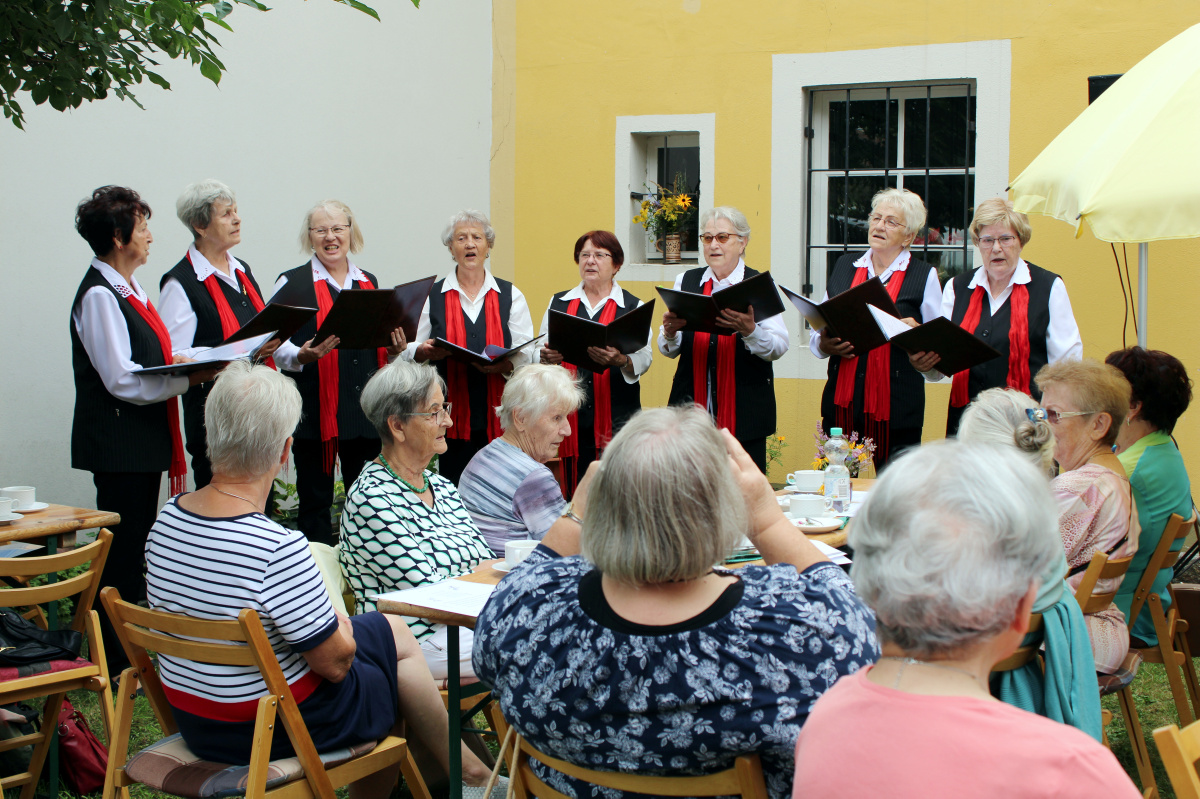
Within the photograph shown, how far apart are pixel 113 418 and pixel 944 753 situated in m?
3.69

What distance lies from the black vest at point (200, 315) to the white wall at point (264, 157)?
3.07 ft

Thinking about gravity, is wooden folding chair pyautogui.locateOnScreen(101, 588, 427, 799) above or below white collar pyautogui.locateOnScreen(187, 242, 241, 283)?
below

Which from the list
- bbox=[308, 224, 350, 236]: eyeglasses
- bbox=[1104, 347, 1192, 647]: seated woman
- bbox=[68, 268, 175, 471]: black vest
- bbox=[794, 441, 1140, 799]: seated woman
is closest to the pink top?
bbox=[794, 441, 1140, 799]: seated woman

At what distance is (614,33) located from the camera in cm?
762

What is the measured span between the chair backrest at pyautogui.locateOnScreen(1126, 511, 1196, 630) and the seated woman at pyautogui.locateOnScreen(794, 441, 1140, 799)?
1.85 meters

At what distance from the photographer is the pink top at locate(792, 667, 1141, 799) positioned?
1.24 meters

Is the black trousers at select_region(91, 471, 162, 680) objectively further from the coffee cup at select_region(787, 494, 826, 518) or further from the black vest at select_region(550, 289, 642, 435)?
the coffee cup at select_region(787, 494, 826, 518)

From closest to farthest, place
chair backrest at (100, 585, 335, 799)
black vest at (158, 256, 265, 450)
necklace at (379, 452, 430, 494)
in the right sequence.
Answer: chair backrest at (100, 585, 335, 799) → necklace at (379, 452, 430, 494) → black vest at (158, 256, 265, 450)

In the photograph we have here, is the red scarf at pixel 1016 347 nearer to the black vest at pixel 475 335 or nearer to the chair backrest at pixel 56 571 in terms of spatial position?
the black vest at pixel 475 335

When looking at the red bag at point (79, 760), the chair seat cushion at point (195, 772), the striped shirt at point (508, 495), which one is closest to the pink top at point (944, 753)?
the chair seat cushion at point (195, 772)

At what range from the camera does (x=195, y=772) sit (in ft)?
7.71

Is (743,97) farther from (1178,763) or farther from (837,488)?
(1178,763)

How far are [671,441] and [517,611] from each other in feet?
1.31

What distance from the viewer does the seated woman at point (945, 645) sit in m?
1.27
